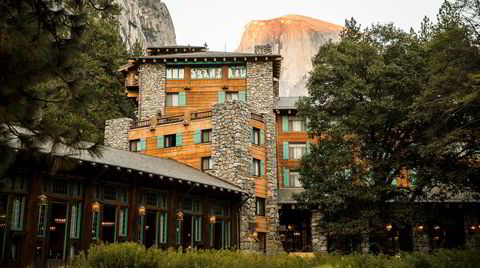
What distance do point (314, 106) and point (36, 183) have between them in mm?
16581

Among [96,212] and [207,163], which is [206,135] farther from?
[96,212]

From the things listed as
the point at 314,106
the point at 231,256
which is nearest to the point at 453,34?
the point at 314,106

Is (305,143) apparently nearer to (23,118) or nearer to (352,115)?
(352,115)

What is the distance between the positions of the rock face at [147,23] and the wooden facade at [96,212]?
42.9m

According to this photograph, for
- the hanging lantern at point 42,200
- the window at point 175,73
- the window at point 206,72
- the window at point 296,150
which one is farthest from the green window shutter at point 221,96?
the hanging lantern at point 42,200

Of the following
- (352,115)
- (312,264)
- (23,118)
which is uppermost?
(352,115)

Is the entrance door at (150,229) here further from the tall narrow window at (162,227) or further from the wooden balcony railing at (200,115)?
the wooden balcony railing at (200,115)

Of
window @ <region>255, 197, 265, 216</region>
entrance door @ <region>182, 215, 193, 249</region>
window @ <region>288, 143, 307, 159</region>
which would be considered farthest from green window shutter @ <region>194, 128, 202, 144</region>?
window @ <region>288, 143, 307, 159</region>

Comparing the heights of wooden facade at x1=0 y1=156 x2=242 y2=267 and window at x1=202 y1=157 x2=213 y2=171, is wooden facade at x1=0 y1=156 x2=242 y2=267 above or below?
below

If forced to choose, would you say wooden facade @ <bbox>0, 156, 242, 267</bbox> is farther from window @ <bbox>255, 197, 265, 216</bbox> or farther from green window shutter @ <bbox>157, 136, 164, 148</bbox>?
green window shutter @ <bbox>157, 136, 164, 148</bbox>

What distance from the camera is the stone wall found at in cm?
4381

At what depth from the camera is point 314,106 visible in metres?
31.5

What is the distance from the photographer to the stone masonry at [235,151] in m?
32.8

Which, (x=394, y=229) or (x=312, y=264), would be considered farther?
(x=394, y=229)
